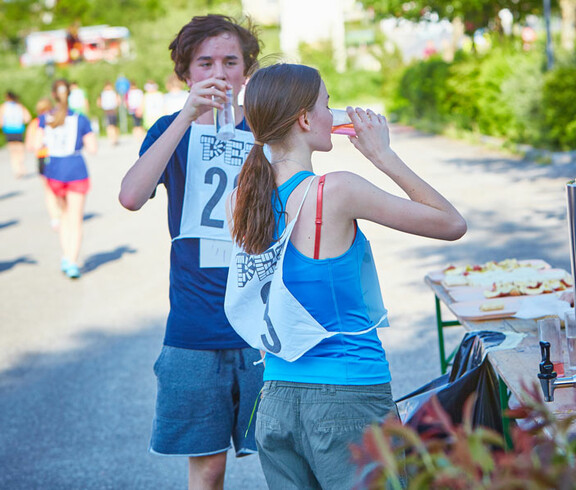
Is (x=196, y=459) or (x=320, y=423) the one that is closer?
(x=320, y=423)

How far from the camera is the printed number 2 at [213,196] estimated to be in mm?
3164

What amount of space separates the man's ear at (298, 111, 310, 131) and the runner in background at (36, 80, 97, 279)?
24.7ft

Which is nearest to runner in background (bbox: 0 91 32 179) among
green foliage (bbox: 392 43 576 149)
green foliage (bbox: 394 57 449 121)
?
green foliage (bbox: 392 43 576 149)

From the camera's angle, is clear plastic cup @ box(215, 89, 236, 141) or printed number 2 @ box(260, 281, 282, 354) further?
clear plastic cup @ box(215, 89, 236, 141)

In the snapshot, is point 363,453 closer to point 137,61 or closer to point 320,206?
point 320,206

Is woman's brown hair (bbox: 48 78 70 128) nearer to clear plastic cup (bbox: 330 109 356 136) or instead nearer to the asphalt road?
the asphalt road

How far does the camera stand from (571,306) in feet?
12.0

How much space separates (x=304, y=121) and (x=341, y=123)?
0.60ft

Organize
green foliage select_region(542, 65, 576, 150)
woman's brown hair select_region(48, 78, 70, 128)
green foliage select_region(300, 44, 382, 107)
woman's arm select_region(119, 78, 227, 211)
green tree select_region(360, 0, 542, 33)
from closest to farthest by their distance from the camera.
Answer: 1. woman's arm select_region(119, 78, 227, 211)
2. woman's brown hair select_region(48, 78, 70, 128)
3. green foliage select_region(542, 65, 576, 150)
4. green tree select_region(360, 0, 542, 33)
5. green foliage select_region(300, 44, 382, 107)

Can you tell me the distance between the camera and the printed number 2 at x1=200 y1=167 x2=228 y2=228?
10.4 ft

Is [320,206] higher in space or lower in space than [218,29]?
lower


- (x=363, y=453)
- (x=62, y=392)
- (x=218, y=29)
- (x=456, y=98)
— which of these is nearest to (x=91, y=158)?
(x=456, y=98)

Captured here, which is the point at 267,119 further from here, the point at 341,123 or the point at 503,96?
the point at 503,96

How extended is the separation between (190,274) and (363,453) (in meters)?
2.02
